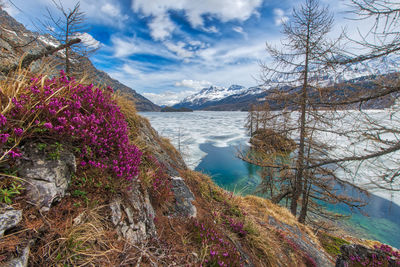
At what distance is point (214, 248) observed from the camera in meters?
2.32

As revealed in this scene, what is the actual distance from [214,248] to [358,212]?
21370 mm

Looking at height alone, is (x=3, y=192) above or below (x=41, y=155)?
below

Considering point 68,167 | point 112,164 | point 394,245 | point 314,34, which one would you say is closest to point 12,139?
point 68,167

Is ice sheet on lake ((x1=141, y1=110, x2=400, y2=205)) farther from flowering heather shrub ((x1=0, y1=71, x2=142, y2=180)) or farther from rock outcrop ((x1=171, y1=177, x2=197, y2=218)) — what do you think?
flowering heather shrub ((x1=0, y1=71, x2=142, y2=180))

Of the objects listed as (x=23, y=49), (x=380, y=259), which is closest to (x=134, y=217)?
(x=380, y=259)

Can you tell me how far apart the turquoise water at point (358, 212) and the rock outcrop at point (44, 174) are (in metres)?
5.23

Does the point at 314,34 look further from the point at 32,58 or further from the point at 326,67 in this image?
the point at 32,58

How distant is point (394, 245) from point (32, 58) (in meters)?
21.6

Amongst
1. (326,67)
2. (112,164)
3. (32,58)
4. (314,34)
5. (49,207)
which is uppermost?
(314,34)

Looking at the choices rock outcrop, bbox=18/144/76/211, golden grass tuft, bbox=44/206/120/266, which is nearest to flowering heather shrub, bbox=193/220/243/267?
golden grass tuft, bbox=44/206/120/266

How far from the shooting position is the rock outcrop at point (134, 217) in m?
1.88

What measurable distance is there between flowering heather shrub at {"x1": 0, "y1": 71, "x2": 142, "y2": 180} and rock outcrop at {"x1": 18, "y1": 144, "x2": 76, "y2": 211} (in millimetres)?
120

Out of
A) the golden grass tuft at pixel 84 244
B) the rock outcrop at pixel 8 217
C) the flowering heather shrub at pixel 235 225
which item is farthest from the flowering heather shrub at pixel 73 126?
the flowering heather shrub at pixel 235 225

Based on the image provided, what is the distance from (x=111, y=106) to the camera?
256cm
